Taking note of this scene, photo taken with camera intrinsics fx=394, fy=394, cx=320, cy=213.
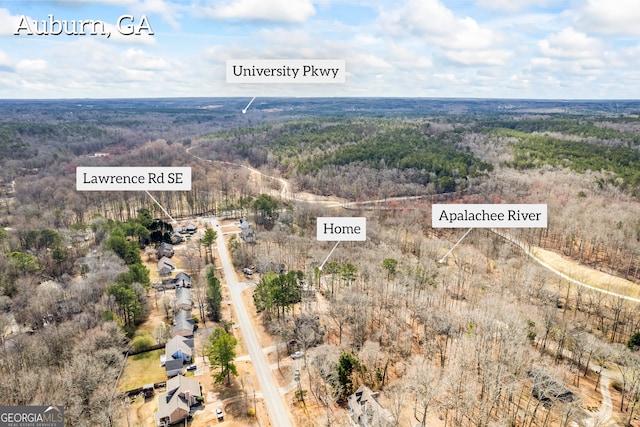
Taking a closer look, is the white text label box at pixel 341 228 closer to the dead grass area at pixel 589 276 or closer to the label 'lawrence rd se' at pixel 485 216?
the label 'lawrence rd se' at pixel 485 216

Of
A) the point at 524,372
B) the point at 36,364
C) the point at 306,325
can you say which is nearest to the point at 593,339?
the point at 524,372

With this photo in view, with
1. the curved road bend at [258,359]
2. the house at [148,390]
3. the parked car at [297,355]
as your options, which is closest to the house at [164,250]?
the curved road bend at [258,359]

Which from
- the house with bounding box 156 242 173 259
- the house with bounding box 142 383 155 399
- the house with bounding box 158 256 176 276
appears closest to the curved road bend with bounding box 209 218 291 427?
the house with bounding box 158 256 176 276

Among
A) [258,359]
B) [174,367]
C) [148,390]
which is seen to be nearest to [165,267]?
[174,367]

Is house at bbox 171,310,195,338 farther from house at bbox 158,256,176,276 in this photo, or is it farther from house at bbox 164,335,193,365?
house at bbox 158,256,176,276

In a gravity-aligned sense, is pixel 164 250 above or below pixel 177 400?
above

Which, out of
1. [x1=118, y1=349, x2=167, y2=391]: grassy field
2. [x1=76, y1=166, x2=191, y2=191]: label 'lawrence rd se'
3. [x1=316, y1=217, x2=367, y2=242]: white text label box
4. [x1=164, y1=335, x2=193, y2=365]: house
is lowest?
[x1=118, y1=349, x2=167, y2=391]: grassy field

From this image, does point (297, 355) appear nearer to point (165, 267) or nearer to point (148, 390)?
point (148, 390)
